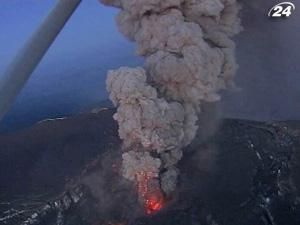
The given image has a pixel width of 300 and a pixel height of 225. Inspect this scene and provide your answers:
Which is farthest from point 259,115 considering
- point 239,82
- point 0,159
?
point 0,159

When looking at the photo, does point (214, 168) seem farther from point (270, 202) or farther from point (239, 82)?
point (239, 82)

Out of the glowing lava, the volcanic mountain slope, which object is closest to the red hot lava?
the glowing lava

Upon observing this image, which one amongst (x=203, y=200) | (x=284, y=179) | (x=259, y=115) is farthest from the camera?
(x=259, y=115)

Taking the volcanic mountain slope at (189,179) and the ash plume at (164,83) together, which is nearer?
the ash plume at (164,83)

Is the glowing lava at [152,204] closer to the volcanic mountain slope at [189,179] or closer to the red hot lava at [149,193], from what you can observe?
the red hot lava at [149,193]

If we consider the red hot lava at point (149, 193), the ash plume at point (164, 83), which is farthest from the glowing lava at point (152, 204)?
the ash plume at point (164, 83)

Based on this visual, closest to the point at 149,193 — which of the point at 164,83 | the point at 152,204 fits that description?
the point at 152,204

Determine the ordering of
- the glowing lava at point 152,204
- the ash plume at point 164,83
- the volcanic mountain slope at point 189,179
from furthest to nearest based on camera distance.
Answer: the glowing lava at point 152,204 < the volcanic mountain slope at point 189,179 < the ash plume at point 164,83

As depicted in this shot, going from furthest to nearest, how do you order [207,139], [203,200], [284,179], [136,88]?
[207,139] < [284,179] < [203,200] < [136,88]
